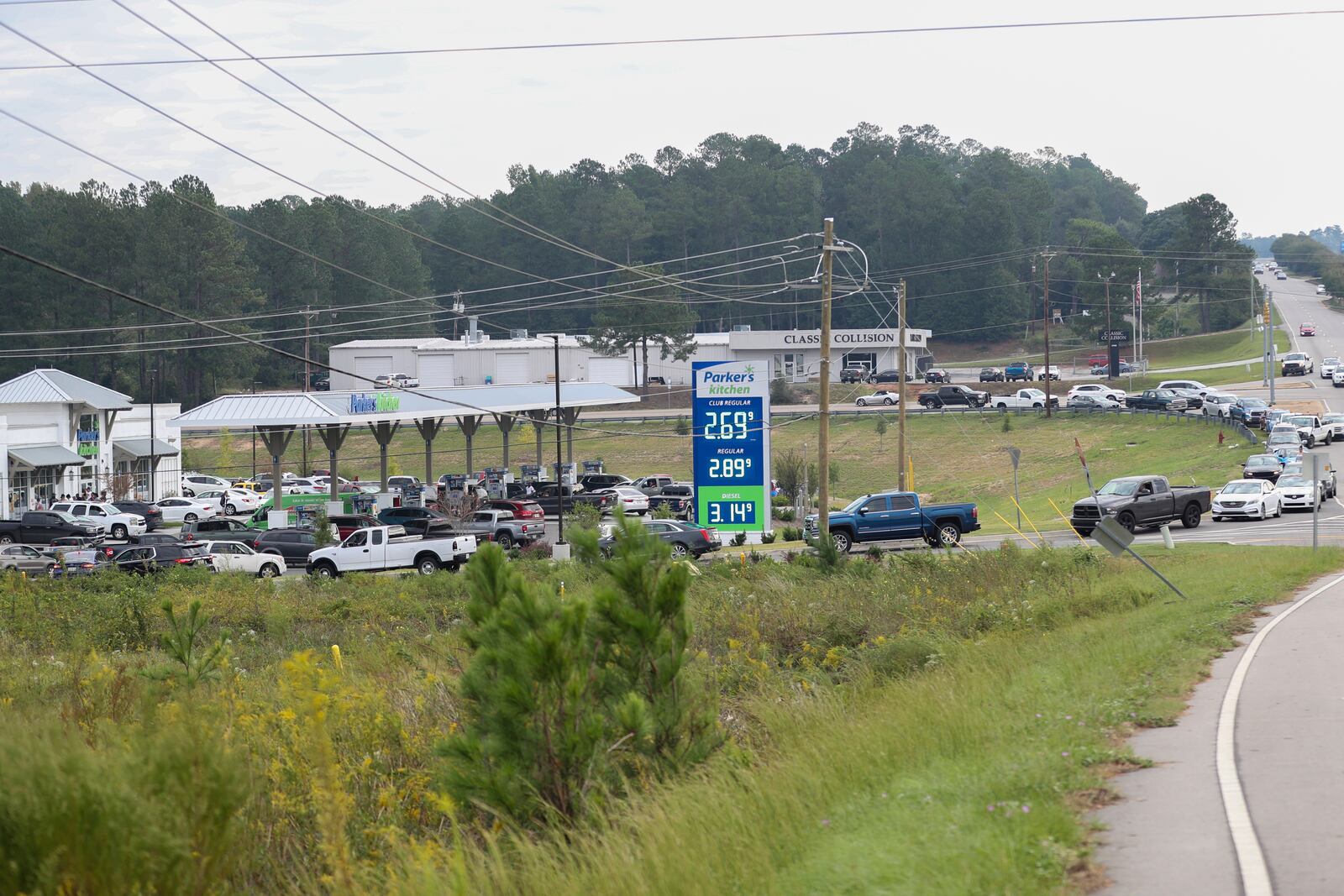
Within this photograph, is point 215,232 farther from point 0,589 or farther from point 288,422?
point 0,589

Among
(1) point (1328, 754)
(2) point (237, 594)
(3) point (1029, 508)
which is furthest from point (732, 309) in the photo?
(1) point (1328, 754)

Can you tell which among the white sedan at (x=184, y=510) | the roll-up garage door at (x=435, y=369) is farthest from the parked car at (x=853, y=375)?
the white sedan at (x=184, y=510)

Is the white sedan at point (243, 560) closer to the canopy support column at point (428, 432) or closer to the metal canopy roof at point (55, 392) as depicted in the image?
the canopy support column at point (428, 432)

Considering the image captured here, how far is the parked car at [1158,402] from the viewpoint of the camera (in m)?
72.3

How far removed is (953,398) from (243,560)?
2435 inches

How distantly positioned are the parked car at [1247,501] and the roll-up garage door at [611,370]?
3002 inches

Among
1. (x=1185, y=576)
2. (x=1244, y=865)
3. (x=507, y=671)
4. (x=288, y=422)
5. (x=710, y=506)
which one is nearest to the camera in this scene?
(x=1244, y=865)

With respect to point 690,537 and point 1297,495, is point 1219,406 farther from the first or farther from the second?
point 690,537

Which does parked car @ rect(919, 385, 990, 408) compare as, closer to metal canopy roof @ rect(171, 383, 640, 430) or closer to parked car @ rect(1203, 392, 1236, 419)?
parked car @ rect(1203, 392, 1236, 419)

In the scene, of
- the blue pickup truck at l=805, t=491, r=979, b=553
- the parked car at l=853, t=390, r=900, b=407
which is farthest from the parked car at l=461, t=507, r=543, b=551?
the parked car at l=853, t=390, r=900, b=407

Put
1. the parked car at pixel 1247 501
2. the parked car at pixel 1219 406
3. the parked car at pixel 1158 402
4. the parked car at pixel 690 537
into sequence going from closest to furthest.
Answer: the parked car at pixel 690 537, the parked car at pixel 1247 501, the parked car at pixel 1219 406, the parked car at pixel 1158 402

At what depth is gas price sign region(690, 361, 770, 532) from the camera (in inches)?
1481

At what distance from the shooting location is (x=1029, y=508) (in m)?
53.9

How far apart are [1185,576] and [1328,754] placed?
14.3 metres
